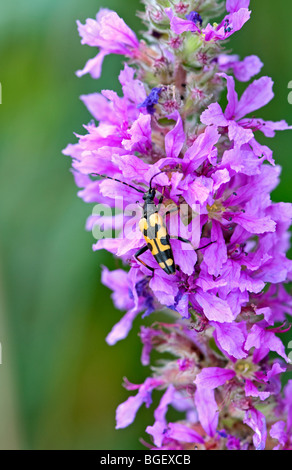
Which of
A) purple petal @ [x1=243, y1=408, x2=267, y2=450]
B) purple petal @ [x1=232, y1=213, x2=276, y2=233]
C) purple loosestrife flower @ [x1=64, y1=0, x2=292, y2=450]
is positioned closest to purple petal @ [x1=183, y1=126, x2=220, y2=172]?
purple loosestrife flower @ [x1=64, y1=0, x2=292, y2=450]

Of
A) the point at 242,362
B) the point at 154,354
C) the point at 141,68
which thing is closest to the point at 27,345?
the point at 154,354

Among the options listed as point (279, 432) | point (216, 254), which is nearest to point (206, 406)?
point (279, 432)

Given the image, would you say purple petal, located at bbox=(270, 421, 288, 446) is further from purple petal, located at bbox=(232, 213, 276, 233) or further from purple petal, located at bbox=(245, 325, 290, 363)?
purple petal, located at bbox=(232, 213, 276, 233)

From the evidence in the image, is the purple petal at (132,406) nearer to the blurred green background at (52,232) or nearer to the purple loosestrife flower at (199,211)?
the purple loosestrife flower at (199,211)

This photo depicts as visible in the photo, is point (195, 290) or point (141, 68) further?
point (141, 68)

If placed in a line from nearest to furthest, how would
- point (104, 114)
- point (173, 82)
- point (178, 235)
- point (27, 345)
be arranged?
point (178, 235) < point (173, 82) < point (104, 114) < point (27, 345)

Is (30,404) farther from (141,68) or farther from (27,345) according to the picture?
(141,68)

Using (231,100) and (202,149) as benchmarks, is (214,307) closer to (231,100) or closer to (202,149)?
(202,149)
